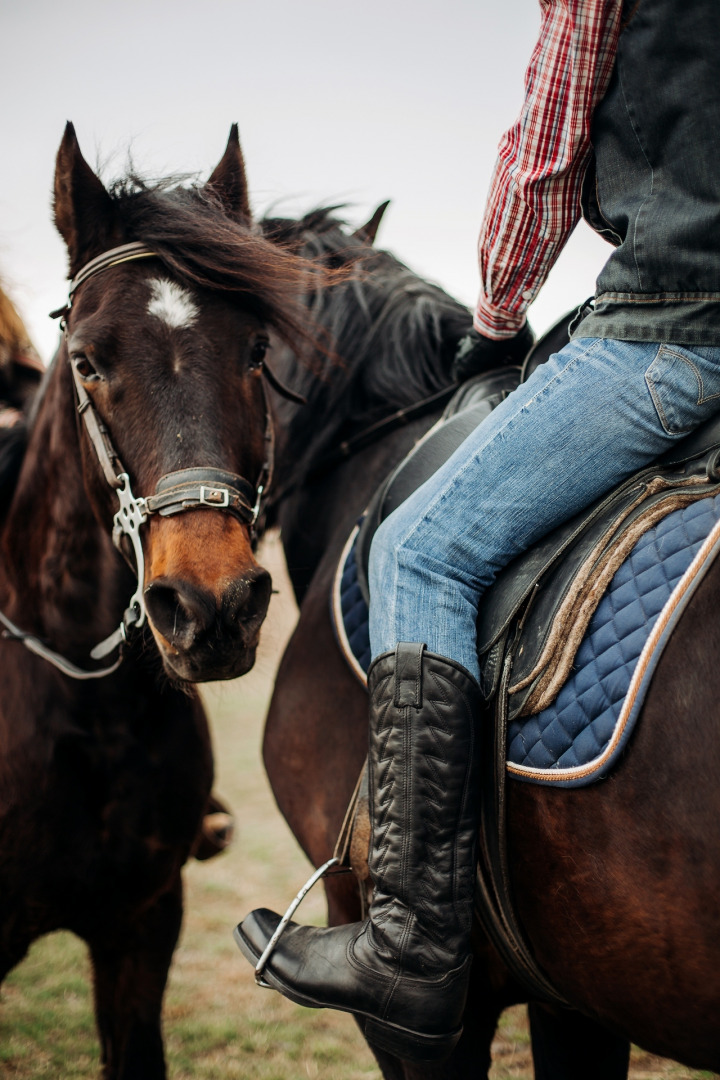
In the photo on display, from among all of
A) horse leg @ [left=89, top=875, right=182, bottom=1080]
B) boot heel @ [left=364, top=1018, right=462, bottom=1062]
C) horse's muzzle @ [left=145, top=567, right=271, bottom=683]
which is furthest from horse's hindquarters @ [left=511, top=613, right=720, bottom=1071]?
horse leg @ [left=89, top=875, right=182, bottom=1080]

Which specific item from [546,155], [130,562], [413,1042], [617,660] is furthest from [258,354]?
[413,1042]

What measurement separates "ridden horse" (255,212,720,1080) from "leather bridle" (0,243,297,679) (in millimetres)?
392

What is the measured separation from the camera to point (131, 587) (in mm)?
2465

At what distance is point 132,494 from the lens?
209cm

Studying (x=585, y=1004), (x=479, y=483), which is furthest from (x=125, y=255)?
(x=585, y=1004)

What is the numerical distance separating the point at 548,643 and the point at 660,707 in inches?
9.9

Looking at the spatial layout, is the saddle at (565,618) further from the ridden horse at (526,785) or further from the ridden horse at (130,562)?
the ridden horse at (130,562)

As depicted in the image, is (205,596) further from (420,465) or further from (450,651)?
(420,465)

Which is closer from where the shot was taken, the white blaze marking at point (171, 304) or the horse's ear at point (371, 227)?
the white blaze marking at point (171, 304)

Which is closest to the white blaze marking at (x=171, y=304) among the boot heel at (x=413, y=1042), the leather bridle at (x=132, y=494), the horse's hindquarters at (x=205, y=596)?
the leather bridle at (x=132, y=494)

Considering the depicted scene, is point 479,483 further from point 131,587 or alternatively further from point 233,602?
point 131,587

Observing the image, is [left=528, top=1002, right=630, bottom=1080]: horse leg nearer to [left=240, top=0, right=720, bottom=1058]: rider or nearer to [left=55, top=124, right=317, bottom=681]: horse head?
[left=240, top=0, right=720, bottom=1058]: rider

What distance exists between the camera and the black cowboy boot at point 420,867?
1630mm

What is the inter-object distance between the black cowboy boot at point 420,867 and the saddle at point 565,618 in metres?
0.08
